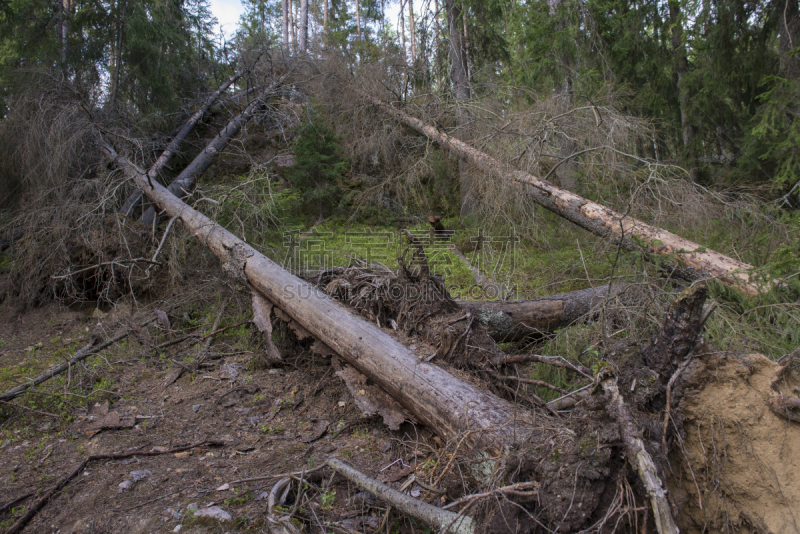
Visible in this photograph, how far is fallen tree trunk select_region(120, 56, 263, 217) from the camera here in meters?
6.88

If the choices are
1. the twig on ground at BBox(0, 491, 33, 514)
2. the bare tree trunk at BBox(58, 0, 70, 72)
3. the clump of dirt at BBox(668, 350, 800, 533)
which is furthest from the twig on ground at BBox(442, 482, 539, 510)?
the bare tree trunk at BBox(58, 0, 70, 72)

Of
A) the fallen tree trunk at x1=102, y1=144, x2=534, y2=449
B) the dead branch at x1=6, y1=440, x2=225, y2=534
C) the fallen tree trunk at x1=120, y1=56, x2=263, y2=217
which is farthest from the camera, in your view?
the fallen tree trunk at x1=120, y1=56, x2=263, y2=217

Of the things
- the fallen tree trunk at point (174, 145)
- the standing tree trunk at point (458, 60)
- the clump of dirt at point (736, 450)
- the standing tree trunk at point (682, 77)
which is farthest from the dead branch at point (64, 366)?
the standing tree trunk at point (682, 77)

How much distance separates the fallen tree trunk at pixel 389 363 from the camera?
239 centimetres

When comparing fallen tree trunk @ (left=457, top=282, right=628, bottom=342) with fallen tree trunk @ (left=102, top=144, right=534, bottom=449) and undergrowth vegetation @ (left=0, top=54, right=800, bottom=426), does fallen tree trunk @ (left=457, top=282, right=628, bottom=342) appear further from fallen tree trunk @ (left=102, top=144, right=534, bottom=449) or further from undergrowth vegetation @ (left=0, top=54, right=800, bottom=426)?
fallen tree trunk @ (left=102, top=144, right=534, bottom=449)

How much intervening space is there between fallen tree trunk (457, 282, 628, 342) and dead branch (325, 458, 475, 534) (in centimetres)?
194

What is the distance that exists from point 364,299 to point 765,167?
278 inches

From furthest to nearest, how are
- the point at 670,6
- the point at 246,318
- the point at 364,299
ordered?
the point at 670,6
the point at 246,318
the point at 364,299

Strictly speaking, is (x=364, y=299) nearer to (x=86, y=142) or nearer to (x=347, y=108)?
(x=86, y=142)

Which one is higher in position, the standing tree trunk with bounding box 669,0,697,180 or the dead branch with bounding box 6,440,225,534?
the standing tree trunk with bounding box 669,0,697,180

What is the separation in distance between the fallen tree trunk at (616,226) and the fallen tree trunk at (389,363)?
2.21 meters

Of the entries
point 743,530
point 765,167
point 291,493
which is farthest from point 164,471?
point 765,167

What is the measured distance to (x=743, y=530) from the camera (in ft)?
5.45

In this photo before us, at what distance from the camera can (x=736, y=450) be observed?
174 centimetres
